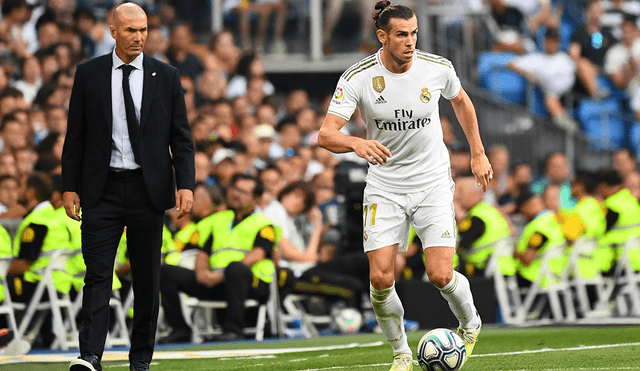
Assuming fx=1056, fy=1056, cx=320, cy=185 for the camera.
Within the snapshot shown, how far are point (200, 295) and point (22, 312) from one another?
82.5 inches

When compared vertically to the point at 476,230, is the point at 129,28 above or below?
above

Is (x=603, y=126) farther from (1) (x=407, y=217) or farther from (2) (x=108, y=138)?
(2) (x=108, y=138)

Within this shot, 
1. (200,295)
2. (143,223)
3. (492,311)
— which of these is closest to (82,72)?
(143,223)

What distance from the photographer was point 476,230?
14.1 meters

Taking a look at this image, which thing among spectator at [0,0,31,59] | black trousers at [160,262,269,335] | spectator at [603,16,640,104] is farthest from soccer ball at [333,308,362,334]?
spectator at [603,16,640,104]

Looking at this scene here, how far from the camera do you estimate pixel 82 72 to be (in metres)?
7.34

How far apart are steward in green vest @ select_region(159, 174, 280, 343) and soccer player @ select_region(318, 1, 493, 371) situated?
17.8 feet

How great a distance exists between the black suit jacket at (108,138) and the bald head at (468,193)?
7.27 meters

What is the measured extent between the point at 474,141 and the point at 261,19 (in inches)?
465

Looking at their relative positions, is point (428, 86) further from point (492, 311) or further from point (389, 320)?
point (492, 311)

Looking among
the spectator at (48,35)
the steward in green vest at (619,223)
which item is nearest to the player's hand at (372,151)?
the steward in green vest at (619,223)

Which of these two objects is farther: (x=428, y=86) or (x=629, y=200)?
(x=629, y=200)

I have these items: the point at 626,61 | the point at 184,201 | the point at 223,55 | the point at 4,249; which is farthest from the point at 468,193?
the point at 184,201

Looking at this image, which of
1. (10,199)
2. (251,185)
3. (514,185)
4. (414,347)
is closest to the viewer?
(414,347)
